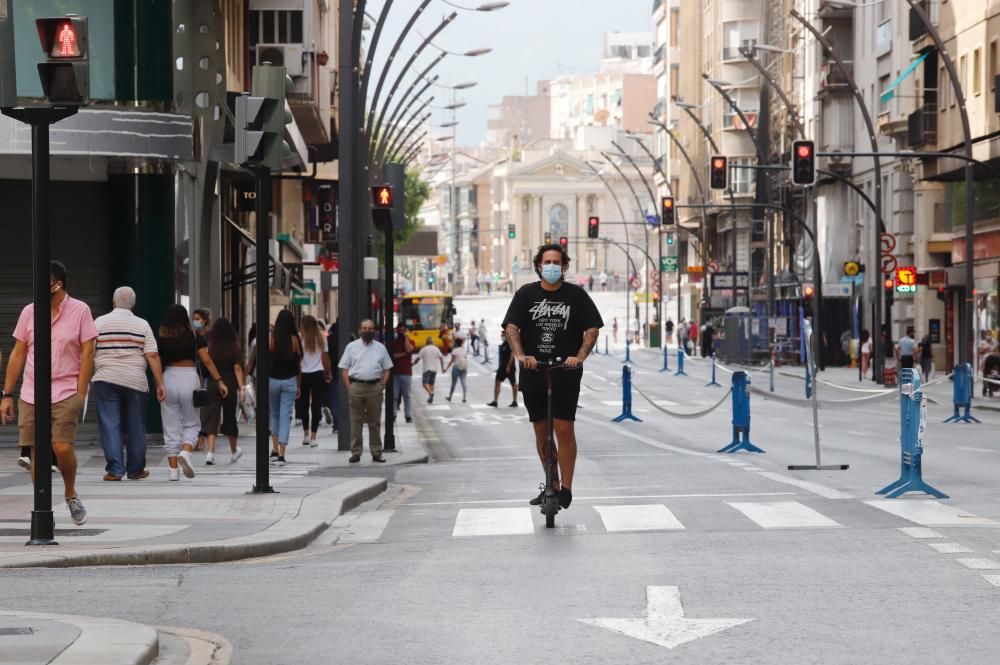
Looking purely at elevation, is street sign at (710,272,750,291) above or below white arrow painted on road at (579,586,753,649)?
above

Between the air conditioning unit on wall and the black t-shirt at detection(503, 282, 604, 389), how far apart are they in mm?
23243

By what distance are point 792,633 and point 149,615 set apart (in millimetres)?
3015

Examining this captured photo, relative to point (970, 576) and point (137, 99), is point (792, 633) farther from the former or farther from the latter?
point (137, 99)

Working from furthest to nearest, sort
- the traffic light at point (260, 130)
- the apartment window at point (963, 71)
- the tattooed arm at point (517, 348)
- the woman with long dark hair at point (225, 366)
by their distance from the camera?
1. the apartment window at point (963, 71)
2. the woman with long dark hair at point (225, 366)
3. the traffic light at point (260, 130)
4. the tattooed arm at point (517, 348)

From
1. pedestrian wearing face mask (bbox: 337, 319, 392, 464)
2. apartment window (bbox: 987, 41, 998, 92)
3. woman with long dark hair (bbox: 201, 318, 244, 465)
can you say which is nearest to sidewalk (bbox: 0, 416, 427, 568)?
woman with long dark hair (bbox: 201, 318, 244, 465)

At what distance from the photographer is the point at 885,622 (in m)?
8.90

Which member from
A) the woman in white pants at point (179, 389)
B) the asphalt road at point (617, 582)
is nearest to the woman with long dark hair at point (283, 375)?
the woman in white pants at point (179, 389)

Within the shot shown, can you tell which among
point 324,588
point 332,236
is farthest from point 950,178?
point 324,588

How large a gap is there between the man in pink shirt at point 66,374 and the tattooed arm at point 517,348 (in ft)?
9.31

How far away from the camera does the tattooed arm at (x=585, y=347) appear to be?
13891mm

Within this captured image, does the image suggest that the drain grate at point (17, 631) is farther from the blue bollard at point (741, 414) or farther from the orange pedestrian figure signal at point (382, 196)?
the orange pedestrian figure signal at point (382, 196)

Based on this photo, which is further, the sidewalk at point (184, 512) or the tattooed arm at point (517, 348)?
the tattooed arm at point (517, 348)

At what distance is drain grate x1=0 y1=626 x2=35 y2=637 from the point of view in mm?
8492

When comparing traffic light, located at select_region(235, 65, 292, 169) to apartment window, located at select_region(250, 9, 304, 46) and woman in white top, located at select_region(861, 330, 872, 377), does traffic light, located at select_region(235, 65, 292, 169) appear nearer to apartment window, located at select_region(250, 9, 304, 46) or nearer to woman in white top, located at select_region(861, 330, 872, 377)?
apartment window, located at select_region(250, 9, 304, 46)
